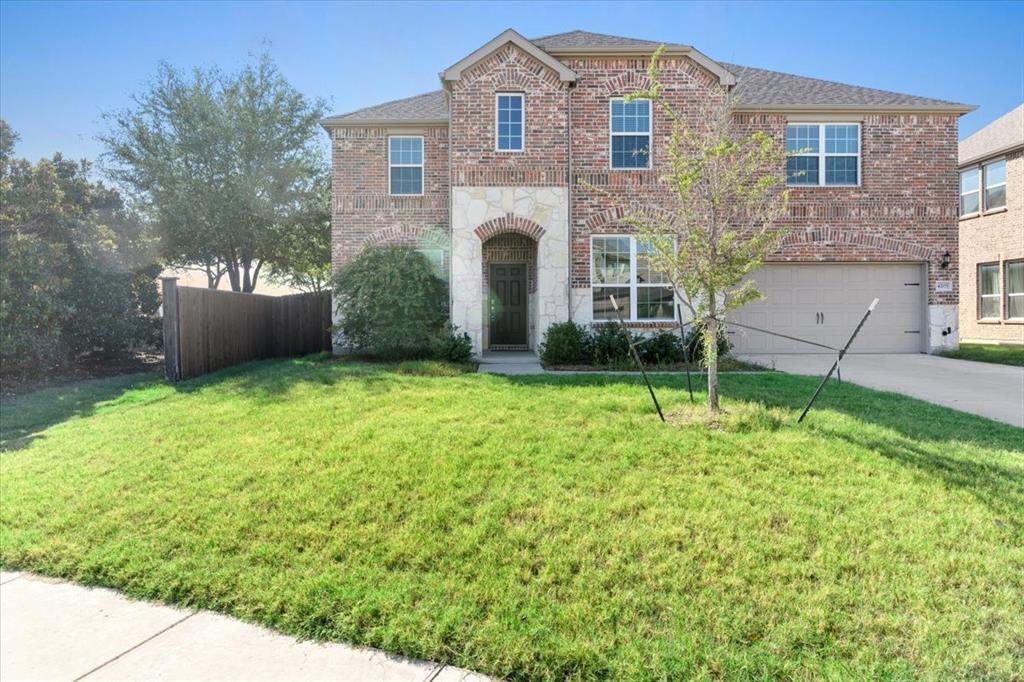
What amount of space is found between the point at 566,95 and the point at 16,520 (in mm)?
12082

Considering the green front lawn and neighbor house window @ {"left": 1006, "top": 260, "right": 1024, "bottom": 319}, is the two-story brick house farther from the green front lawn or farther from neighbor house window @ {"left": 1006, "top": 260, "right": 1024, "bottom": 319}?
neighbor house window @ {"left": 1006, "top": 260, "right": 1024, "bottom": 319}

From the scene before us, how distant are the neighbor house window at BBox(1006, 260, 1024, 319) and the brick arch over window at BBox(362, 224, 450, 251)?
17.5 m

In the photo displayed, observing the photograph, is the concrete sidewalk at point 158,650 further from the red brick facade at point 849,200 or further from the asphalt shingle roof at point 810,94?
the asphalt shingle roof at point 810,94

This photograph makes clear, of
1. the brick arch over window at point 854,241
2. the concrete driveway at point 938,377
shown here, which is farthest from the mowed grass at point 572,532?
the brick arch over window at point 854,241

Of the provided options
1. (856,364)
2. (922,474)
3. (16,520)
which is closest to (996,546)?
(922,474)

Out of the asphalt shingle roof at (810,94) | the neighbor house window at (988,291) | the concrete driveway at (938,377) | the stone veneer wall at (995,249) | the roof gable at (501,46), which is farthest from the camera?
the neighbor house window at (988,291)

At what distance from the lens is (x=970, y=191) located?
66.3 ft

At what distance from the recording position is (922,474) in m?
4.71

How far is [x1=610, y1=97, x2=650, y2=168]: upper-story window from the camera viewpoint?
44.6 feet

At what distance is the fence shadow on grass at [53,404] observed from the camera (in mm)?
7597

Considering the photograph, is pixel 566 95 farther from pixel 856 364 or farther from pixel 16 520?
pixel 16 520

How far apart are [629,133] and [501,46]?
3.39m

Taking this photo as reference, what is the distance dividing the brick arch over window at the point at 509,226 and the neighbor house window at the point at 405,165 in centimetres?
231

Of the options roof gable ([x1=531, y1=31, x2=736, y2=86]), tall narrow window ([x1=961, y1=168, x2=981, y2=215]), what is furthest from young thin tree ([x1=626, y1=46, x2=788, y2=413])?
tall narrow window ([x1=961, y1=168, x2=981, y2=215])
